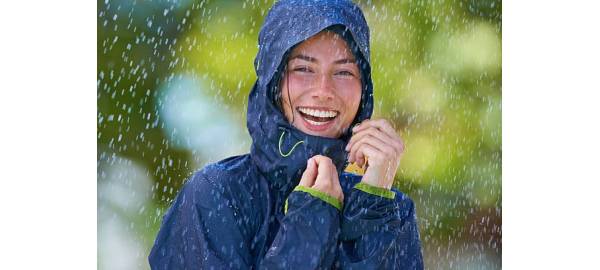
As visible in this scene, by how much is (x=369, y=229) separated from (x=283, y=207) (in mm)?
294

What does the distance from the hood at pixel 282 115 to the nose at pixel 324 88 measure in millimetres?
125

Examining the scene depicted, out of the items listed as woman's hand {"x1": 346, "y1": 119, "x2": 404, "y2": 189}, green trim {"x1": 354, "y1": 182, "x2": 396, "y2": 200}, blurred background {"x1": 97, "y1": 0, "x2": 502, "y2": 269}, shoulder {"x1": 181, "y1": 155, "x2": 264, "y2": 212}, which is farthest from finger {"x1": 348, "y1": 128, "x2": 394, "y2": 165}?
blurred background {"x1": 97, "y1": 0, "x2": 502, "y2": 269}

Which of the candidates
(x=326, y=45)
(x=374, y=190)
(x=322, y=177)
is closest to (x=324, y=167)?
(x=322, y=177)

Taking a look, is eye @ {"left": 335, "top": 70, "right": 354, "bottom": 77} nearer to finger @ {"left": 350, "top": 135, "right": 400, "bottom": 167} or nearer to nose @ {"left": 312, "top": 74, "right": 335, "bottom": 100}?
nose @ {"left": 312, "top": 74, "right": 335, "bottom": 100}

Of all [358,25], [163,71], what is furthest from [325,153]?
[163,71]

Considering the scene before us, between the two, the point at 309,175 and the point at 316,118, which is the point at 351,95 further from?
the point at 309,175

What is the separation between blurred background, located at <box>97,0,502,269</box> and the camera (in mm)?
3951

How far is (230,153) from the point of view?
13.3 ft

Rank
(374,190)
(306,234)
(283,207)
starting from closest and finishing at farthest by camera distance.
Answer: (306,234) < (374,190) < (283,207)

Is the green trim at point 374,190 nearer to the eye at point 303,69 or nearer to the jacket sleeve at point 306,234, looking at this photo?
the jacket sleeve at point 306,234

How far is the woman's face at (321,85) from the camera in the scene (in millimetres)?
2619

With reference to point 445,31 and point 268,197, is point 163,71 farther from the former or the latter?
point 268,197

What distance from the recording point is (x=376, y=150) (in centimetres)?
257
